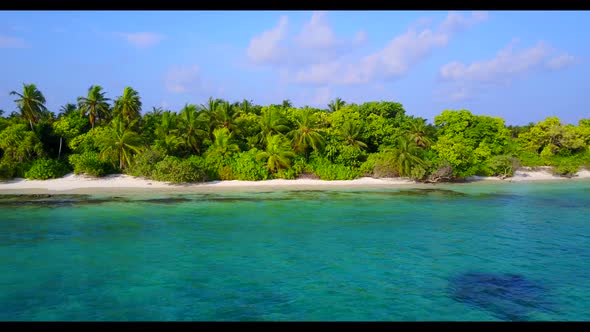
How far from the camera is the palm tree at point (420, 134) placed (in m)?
43.5

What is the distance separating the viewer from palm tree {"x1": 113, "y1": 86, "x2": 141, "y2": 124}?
42812 mm

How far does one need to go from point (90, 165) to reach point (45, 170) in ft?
11.1

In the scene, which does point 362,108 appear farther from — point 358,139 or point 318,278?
point 318,278

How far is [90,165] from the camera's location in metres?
34.0

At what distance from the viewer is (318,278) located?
12.0 meters

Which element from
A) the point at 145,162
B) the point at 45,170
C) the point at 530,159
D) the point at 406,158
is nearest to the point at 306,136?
the point at 406,158

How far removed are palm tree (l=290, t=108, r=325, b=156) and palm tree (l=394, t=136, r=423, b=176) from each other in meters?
6.93

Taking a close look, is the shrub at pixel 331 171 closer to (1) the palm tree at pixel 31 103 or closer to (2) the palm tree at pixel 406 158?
(2) the palm tree at pixel 406 158

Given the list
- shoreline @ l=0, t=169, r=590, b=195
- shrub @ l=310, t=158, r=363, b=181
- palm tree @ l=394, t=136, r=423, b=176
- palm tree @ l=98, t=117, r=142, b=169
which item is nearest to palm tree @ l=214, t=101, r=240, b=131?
shoreline @ l=0, t=169, r=590, b=195

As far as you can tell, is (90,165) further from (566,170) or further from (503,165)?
(566,170)

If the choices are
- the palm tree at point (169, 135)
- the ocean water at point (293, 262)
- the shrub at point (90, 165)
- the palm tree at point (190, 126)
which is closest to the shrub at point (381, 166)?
the ocean water at point (293, 262)

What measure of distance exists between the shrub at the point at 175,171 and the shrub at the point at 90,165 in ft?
14.5
